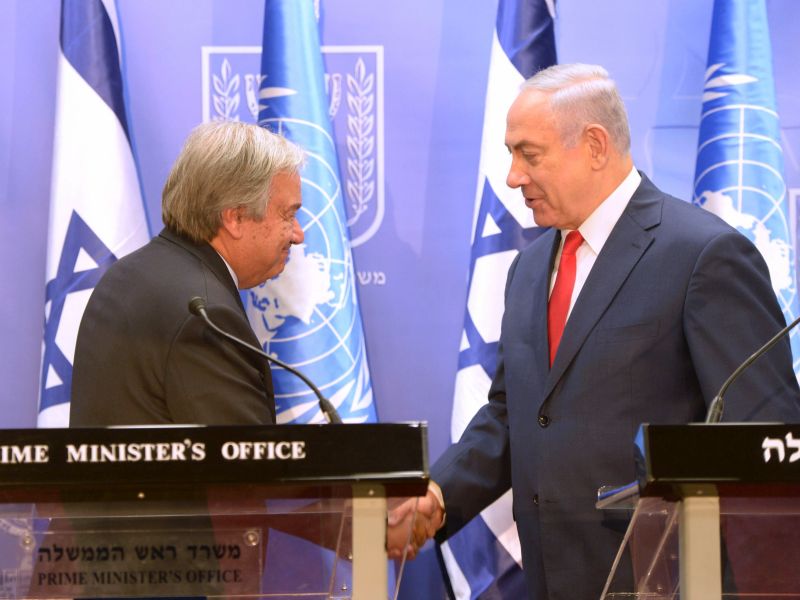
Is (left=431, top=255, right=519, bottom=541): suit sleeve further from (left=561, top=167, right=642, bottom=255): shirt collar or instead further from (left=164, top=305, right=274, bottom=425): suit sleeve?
(left=164, top=305, right=274, bottom=425): suit sleeve

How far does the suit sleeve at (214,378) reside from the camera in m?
2.14

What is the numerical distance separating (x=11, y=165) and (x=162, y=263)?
1.63 m

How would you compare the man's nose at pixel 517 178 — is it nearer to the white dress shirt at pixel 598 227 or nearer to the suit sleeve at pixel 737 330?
the white dress shirt at pixel 598 227

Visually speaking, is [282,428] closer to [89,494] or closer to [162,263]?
[89,494]

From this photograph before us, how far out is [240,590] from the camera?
157cm

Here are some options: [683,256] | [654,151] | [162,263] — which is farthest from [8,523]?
[654,151]

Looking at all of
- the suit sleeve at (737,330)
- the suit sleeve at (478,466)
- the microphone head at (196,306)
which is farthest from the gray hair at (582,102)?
the microphone head at (196,306)

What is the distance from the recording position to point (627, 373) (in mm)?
2461

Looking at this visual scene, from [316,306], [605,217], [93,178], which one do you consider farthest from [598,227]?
[93,178]

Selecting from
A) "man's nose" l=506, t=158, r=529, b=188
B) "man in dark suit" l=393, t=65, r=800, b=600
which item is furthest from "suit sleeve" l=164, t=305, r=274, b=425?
"man's nose" l=506, t=158, r=529, b=188

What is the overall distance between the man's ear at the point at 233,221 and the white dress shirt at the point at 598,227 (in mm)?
796

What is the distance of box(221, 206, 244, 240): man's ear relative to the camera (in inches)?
99.3

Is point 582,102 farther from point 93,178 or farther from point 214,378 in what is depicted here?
point 93,178

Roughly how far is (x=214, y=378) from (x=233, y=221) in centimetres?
50
